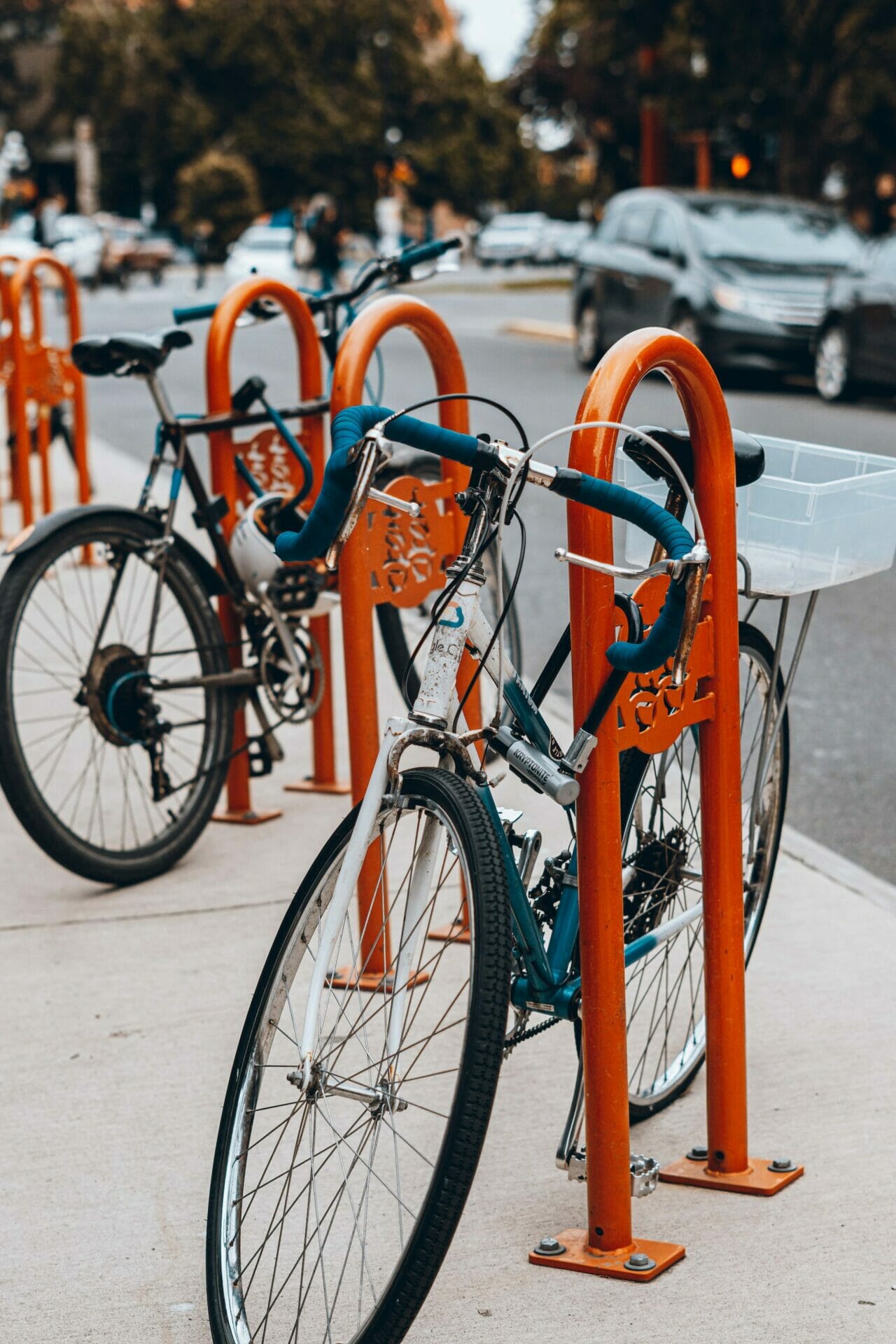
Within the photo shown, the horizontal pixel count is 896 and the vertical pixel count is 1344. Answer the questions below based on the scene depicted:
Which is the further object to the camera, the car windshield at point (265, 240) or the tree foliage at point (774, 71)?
the car windshield at point (265, 240)

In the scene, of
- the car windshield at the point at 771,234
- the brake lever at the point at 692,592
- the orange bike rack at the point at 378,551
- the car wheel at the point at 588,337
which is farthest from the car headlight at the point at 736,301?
the brake lever at the point at 692,592

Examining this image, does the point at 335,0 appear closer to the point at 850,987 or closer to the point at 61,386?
the point at 61,386

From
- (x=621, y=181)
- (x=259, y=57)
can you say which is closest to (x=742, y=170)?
(x=621, y=181)

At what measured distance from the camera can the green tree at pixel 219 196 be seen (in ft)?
215

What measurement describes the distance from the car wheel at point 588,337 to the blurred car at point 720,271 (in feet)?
0.08

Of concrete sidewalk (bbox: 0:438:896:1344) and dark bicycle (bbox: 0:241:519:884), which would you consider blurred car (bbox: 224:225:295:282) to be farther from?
concrete sidewalk (bbox: 0:438:896:1344)

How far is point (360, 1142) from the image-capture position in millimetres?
2953

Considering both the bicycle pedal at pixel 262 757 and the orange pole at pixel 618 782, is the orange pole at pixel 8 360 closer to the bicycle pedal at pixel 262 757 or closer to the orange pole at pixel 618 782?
the bicycle pedal at pixel 262 757

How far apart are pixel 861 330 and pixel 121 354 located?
465 inches

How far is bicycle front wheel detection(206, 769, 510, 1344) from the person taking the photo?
2.49 meters

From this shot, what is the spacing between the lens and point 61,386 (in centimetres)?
935

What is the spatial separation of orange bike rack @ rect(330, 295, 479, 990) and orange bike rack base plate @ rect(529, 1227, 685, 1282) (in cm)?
97

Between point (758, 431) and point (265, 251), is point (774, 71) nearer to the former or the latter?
point (758, 431)

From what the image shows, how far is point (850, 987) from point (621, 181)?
3397cm
